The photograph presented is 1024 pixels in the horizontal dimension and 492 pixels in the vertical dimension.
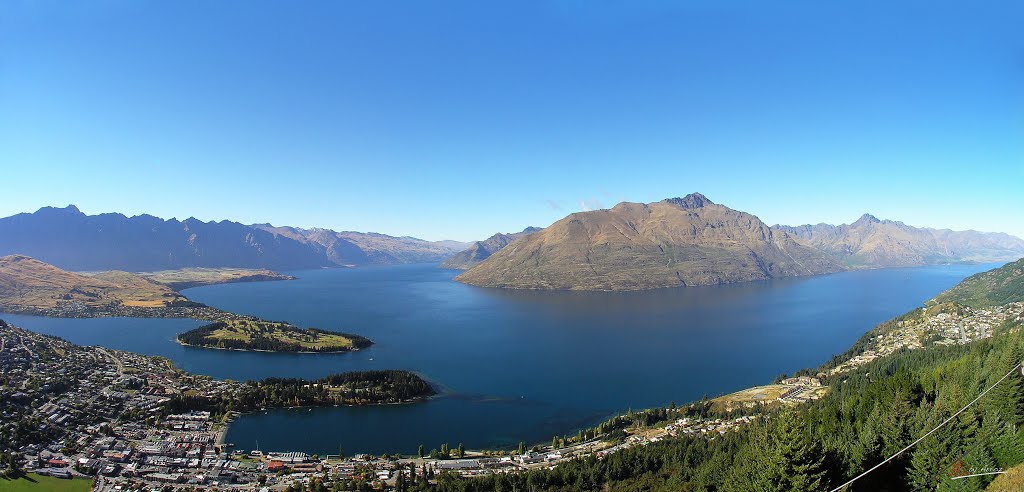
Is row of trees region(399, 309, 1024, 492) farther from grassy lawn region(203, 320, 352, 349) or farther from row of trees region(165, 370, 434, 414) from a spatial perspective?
grassy lawn region(203, 320, 352, 349)

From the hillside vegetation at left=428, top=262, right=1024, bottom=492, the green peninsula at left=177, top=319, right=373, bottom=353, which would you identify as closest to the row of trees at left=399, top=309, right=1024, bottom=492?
the hillside vegetation at left=428, top=262, right=1024, bottom=492

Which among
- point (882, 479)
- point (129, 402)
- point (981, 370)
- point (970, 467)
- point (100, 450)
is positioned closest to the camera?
point (970, 467)

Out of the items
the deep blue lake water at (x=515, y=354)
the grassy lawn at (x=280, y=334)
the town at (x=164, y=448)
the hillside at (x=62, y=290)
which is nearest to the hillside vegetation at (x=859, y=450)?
the town at (x=164, y=448)

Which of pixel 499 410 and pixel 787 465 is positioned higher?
pixel 787 465

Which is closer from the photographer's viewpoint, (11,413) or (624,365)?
(11,413)

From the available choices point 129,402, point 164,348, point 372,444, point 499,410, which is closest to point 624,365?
point 499,410

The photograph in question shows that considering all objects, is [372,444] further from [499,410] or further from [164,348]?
[164,348]

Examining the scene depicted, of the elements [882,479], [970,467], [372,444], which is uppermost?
[970,467]
